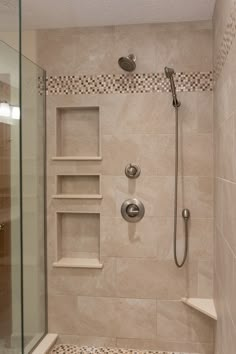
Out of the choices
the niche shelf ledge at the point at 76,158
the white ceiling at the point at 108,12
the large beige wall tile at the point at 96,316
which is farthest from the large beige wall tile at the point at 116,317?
the white ceiling at the point at 108,12

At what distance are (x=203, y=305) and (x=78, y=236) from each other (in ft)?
3.31

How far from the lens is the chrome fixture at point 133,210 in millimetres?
2455

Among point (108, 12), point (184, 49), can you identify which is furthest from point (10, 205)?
point (184, 49)

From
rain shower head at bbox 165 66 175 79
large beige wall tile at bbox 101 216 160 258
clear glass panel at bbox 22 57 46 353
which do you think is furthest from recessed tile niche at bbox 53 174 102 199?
rain shower head at bbox 165 66 175 79

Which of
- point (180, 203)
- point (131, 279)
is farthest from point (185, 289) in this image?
point (180, 203)

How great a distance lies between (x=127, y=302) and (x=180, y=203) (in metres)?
0.81

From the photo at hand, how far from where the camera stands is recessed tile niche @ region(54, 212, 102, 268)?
2596 millimetres

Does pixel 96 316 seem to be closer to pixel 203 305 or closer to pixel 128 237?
pixel 128 237

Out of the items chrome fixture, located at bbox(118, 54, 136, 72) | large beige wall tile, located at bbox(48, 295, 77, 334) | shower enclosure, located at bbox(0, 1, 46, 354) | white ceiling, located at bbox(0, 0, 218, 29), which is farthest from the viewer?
large beige wall tile, located at bbox(48, 295, 77, 334)

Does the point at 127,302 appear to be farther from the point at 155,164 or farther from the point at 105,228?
the point at 155,164

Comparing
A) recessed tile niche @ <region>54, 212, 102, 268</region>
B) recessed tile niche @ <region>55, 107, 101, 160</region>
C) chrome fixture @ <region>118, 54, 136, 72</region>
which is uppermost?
chrome fixture @ <region>118, 54, 136, 72</region>

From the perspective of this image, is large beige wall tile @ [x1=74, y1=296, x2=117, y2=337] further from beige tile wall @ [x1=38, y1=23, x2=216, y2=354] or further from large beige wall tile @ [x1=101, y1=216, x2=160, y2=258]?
large beige wall tile @ [x1=101, y1=216, x2=160, y2=258]

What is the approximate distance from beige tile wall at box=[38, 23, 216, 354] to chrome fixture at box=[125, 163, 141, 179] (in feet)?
0.13

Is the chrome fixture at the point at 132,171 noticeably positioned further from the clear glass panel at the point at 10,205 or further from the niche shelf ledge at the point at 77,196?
the clear glass panel at the point at 10,205
